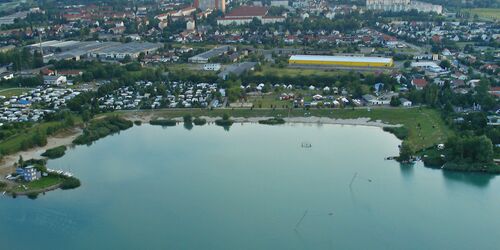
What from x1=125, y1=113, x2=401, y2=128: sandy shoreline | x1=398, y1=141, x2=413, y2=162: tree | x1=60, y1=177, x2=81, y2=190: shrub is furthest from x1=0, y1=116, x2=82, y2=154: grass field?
x1=398, y1=141, x2=413, y2=162: tree

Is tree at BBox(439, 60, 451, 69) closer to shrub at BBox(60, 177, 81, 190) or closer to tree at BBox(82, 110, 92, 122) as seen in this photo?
tree at BBox(82, 110, 92, 122)

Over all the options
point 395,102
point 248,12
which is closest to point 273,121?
point 395,102

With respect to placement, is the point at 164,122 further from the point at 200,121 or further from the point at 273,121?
the point at 273,121

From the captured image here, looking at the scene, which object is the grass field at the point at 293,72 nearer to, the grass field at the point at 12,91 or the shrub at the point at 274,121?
the shrub at the point at 274,121

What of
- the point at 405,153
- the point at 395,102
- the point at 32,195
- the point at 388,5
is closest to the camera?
the point at 32,195

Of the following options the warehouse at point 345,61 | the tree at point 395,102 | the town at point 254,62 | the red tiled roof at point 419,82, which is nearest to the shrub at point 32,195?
the town at point 254,62

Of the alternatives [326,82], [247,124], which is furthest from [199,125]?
[326,82]

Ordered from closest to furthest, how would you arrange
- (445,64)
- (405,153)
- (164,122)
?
1. (405,153)
2. (164,122)
3. (445,64)
